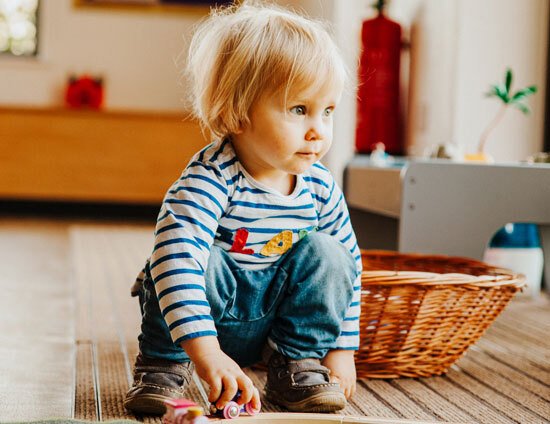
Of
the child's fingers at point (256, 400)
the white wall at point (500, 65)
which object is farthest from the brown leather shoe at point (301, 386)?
the white wall at point (500, 65)

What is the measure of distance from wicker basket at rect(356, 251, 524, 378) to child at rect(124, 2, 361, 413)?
0.08 meters

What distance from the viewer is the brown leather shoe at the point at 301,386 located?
96 centimetres

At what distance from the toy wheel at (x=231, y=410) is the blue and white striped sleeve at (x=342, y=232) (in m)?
0.23

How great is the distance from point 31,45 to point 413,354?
3427 mm

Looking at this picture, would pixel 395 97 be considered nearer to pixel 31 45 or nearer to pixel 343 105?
pixel 343 105

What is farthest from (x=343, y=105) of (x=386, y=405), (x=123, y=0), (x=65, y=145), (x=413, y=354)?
(x=123, y=0)

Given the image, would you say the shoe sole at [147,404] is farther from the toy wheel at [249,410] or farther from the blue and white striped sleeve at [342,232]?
the blue and white striped sleeve at [342,232]

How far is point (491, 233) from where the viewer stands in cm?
169

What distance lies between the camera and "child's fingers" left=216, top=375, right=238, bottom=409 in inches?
32.9

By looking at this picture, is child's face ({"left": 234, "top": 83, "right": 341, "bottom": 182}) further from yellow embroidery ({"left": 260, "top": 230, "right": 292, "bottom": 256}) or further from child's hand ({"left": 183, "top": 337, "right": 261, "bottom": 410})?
child's hand ({"left": 183, "top": 337, "right": 261, "bottom": 410})

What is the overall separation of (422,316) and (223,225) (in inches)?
12.6

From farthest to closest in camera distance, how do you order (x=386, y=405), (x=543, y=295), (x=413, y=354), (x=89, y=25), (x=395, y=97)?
(x=89, y=25) → (x=395, y=97) → (x=543, y=295) → (x=413, y=354) → (x=386, y=405)

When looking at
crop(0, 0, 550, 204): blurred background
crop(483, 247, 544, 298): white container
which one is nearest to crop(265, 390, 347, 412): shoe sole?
crop(483, 247, 544, 298): white container

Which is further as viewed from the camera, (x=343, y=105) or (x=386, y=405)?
(x=343, y=105)
